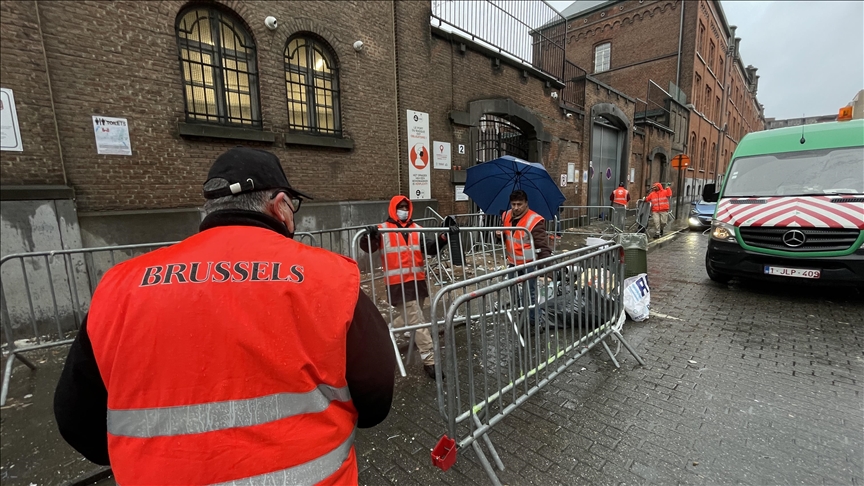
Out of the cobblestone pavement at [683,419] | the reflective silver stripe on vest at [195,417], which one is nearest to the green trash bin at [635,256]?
the cobblestone pavement at [683,419]

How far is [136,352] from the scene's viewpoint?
1011 mm

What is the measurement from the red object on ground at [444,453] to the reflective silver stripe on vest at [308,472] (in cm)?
102

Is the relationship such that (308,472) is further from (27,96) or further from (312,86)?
(312,86)

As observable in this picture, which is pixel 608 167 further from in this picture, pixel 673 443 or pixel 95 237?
pixel 95 237

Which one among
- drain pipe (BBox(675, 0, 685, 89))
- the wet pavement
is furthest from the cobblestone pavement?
drain pipe (BBox(675, 0, 685, 89))

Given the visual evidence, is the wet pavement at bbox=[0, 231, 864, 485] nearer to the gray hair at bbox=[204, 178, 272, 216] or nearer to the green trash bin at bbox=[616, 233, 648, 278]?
the green trash bin at bbox=[616, 233, 648, 278]

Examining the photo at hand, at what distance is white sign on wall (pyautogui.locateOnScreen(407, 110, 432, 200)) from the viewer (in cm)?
924

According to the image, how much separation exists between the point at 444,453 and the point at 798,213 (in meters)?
6.13

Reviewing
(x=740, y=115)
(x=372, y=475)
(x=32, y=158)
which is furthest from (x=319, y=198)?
(x=740, y=115)

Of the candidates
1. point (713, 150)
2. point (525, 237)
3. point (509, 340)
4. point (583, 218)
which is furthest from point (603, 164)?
point (713, 150)

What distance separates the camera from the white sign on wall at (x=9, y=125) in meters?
4.68

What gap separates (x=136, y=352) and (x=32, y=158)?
611 centimetres

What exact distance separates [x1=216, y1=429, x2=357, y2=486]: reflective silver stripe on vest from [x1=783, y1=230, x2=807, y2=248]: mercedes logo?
6603mm

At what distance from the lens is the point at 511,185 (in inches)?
225
